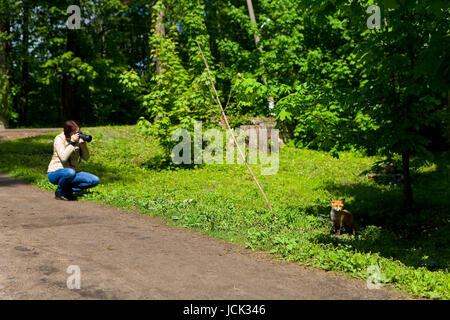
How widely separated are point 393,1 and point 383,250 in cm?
416

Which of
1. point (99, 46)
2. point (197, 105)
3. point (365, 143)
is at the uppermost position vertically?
point (99, 46)

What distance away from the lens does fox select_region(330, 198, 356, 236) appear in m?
7.62

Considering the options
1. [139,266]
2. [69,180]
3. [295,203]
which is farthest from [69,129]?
[295,203]

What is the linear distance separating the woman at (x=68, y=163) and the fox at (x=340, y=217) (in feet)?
17.1

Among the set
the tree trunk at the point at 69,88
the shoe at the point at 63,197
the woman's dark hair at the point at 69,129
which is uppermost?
the tree trunk at the point at 69,88

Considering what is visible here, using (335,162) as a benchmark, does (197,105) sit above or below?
above

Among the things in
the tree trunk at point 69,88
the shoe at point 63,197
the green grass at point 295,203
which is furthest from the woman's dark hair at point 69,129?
the tree trunk at point 69,88

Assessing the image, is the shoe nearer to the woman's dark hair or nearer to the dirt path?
the woman's dark hair

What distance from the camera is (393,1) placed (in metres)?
4.46

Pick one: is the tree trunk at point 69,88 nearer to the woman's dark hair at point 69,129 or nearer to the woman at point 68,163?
the woman at point 68,163

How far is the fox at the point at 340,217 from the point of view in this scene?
762 centimetres
